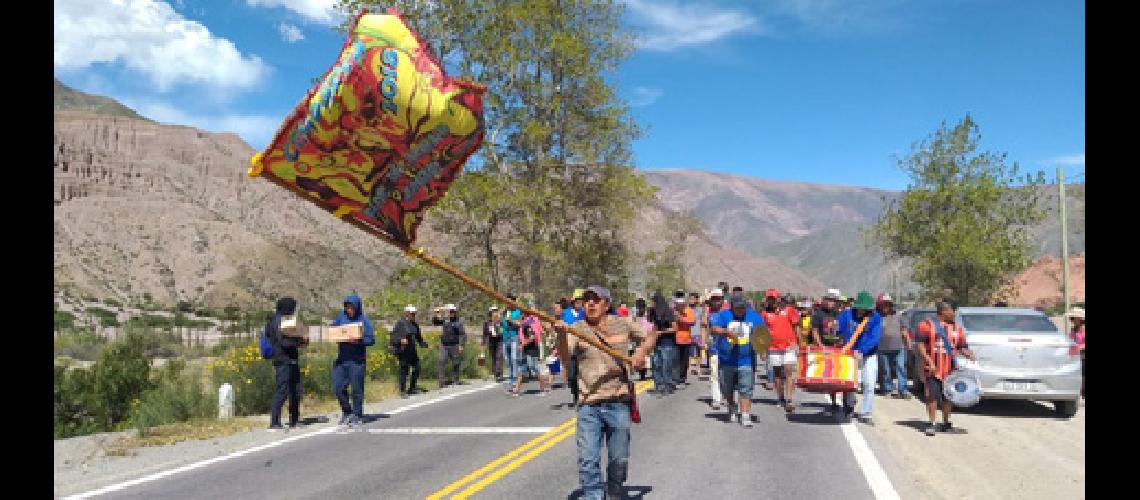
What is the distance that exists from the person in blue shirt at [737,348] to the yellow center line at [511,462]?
229cm

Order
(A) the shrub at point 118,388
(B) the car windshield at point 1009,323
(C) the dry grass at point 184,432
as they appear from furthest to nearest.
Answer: (A) the shrub at point 118,388, (B) the car windshield at point 1009,323, (C) the dry grass at point 184,432

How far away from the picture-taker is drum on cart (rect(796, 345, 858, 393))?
1116 cm

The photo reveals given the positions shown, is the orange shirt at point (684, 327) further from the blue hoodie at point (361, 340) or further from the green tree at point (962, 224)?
the green tree at point (962, 224)

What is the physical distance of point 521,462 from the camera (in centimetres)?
894

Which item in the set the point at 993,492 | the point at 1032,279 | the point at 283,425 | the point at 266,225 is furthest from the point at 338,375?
the point at 1032,279

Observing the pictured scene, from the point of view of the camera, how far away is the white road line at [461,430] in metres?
11.2

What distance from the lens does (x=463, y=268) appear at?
93.1ft

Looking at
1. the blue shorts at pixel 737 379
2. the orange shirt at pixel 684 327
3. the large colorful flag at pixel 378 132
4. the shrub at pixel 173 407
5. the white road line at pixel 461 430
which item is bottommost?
the shrub at pixel 173 407

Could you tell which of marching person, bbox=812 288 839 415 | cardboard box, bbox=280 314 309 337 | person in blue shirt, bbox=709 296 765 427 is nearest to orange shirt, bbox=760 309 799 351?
person in blue shirt, bbox=709 296 765 427

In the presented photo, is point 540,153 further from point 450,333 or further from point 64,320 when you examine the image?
point 64,320

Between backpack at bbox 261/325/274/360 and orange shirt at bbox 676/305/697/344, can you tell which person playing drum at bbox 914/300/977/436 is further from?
backpack at bbox 261/325/274/360

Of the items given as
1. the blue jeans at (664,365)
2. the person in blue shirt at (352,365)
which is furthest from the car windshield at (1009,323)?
the person in blue shirt at (352,365)
